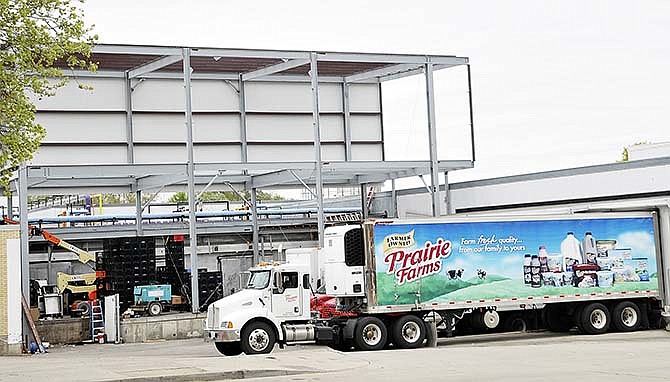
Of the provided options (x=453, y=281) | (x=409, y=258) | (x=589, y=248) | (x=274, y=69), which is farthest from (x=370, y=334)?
(x=274, y=69)

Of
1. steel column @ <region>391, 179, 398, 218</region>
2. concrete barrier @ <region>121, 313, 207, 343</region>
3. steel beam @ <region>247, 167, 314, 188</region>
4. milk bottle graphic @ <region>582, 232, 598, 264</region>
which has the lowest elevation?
concrete barrier @ <region>121, 313, 207, 343</region>

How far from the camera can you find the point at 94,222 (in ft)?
175

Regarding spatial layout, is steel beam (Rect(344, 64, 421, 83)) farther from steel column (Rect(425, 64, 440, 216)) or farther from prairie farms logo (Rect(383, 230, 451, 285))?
prairie farms logo (Rect(383, 230, 451, 285))

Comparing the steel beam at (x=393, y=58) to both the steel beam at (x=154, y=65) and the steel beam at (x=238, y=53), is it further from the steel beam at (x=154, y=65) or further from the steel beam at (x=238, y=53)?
the steel beam at (x=154, y=65)

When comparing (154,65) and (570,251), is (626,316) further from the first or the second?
(154,65)

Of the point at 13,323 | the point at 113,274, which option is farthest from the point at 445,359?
the point at 113,274

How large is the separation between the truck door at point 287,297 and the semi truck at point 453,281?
0.09 feet

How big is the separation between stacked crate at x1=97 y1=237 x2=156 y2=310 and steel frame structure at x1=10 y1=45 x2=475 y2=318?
248 centimetres

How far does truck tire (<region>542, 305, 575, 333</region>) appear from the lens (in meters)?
31.4

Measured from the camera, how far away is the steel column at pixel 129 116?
42625mm

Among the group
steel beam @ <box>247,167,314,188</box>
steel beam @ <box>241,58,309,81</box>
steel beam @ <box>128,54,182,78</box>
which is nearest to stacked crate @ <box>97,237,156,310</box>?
steel beam @ <box>128,54,182,78</box>

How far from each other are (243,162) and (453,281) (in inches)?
638

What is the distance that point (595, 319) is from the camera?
30.9m

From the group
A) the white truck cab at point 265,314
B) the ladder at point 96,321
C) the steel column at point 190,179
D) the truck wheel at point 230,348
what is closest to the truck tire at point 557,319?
the white truck cab at point 265,314
